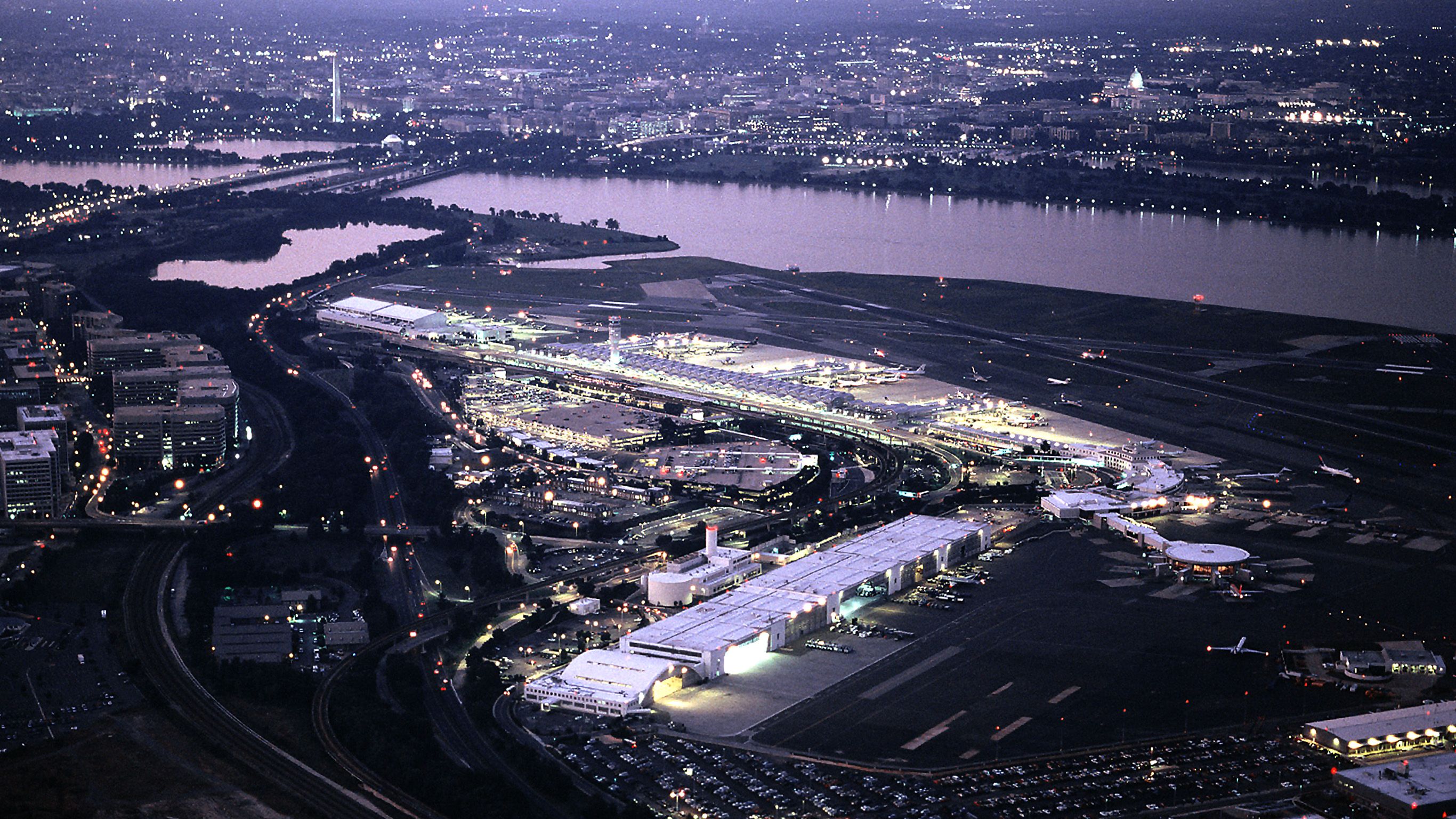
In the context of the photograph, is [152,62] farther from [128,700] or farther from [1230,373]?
[128,700]

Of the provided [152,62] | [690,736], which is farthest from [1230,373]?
[152,62]

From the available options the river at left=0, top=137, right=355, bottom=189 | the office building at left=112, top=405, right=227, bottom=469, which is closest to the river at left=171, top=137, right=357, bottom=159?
the river at left=0, top=137, right=355, bottom=189

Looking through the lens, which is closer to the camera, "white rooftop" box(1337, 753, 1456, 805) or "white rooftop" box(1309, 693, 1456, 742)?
"white rooftop" box(1337, 753, 1456, 805)

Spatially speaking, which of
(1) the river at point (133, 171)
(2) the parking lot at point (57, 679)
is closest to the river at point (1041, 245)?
(1) the river at point (133, 171)

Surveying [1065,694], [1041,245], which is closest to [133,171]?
[1041,245]

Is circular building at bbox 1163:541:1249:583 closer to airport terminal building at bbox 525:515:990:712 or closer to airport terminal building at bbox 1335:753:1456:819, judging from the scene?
airport terminal building at bbox 525:515:990:712

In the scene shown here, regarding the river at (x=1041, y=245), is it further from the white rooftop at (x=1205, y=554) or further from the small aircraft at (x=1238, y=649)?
the small aircraft at (x=1238, y=649)

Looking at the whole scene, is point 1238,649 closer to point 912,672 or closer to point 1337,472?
point 912,672
